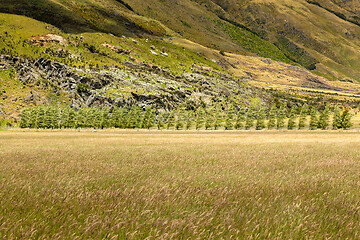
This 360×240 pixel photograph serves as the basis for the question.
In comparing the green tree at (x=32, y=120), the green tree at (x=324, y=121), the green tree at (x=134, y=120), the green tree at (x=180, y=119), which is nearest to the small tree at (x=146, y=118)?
the green tree at (x=134, y=120)

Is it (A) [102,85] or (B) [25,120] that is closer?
(B) [25,120]

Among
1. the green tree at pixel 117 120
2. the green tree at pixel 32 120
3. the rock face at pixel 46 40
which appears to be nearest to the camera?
the green tree at pixel 32 120

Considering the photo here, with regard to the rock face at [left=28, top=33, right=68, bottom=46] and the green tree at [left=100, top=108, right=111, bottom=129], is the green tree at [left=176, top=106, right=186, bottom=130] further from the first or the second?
the rock face at [left=28, top=33, right=68, bottom=46]

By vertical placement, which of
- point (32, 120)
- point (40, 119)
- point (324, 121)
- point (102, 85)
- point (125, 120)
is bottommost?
point (32, 120)

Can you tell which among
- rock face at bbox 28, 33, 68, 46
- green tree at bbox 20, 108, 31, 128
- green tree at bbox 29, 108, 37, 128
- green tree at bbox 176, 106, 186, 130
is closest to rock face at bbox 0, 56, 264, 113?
rock face at bbox 28, 33, 68, 46

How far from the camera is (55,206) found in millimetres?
3473

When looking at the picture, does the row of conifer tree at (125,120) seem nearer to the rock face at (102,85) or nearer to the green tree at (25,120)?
the green tree at (25,120)

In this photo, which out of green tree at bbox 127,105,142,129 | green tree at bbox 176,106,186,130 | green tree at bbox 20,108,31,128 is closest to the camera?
green tree at bbox 20,108,31,128

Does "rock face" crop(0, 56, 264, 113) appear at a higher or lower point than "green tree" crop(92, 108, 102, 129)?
higher

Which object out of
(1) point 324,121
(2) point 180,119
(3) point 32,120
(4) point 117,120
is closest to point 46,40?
(3) point 32,120

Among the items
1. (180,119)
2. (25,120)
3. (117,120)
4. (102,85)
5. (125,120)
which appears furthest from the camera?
(102,85)

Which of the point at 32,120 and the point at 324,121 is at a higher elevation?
the point at 324,121

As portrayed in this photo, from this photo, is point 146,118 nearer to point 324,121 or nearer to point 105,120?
point 105,120

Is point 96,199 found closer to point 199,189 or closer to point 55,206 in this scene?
point 55,206
